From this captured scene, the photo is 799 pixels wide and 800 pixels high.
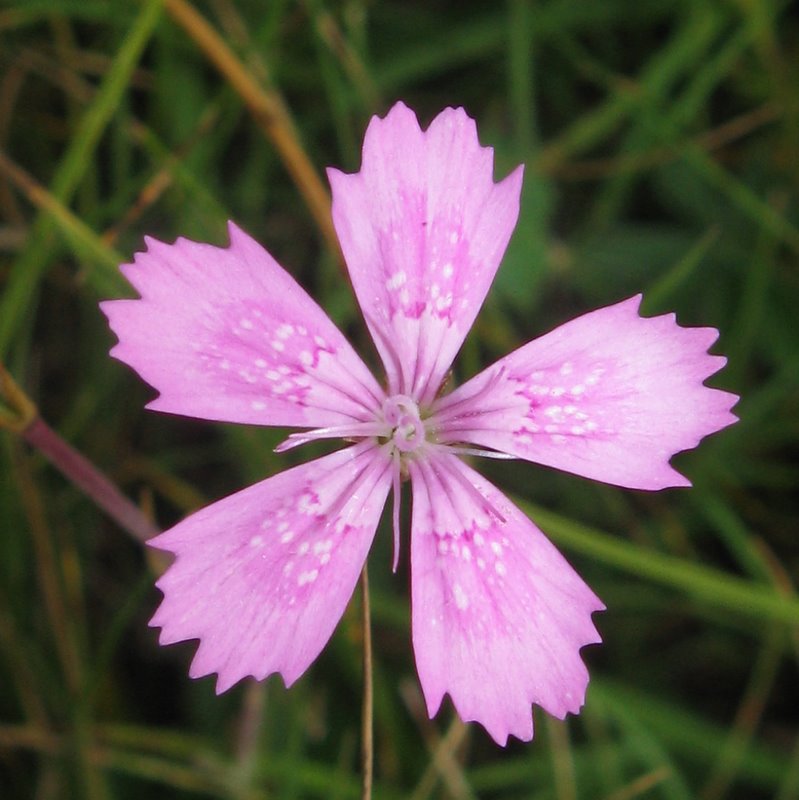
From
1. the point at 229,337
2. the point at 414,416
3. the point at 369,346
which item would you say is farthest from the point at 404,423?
the point at 369,346

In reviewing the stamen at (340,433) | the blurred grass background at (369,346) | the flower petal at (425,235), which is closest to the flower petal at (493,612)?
the stamen at (340,433)

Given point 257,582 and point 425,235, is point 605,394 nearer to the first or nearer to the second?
point 425,235

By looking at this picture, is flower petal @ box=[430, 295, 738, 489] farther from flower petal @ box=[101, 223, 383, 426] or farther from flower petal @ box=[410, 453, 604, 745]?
flower petal @ box=[101, 223, 383, 426]

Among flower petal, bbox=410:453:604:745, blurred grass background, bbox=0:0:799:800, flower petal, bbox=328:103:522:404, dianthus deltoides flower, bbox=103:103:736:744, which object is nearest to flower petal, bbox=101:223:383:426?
dianthus deltoides flower, bbox=103:103:736:744

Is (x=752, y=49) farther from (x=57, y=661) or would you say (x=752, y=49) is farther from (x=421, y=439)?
(x=57, y=661)

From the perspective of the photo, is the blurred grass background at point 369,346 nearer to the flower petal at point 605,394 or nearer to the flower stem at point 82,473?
the flower stem at point 82,473

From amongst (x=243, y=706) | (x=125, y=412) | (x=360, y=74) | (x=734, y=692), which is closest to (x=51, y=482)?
(x=125, y=412)
